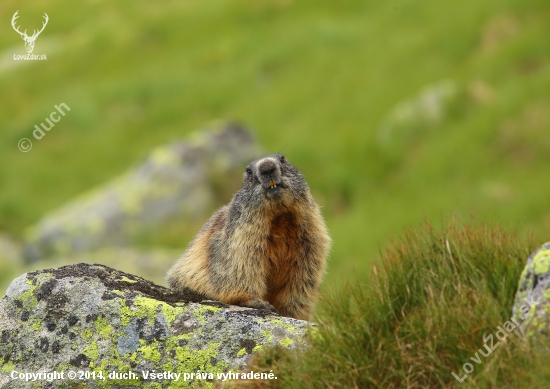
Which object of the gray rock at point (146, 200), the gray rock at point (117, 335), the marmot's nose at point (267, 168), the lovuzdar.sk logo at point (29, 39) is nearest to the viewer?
the gray rock at point (117, 335)

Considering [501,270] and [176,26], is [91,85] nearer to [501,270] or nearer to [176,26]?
[176,26]

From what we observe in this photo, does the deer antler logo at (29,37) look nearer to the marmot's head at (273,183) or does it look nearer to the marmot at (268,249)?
the marmot at (268,249)

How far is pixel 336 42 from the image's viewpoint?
2978 centimetres

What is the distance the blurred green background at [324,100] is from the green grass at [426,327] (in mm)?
10410

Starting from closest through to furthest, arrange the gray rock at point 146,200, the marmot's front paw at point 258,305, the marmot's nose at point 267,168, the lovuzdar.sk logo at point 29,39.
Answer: the marmot's front paw at point 258,305 < the marmot's nose at point 267,168 < the gray rock at point 146,200 < the lovuzdar.sk logo at point 29,39

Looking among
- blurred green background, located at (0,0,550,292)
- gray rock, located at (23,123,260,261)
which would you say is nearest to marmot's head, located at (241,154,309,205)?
blurred green background, located at (0,0,550,292)

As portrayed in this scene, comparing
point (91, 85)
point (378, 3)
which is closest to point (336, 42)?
point (378, 3)

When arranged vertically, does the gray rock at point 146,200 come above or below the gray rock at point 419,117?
below

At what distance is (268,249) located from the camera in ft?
24.9

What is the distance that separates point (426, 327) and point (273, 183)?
104 inches

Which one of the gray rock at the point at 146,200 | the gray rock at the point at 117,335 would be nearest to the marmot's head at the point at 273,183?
the gray rock at the point at 117,335

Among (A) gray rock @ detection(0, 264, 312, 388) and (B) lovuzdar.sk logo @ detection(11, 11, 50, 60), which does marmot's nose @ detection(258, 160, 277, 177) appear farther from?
(B) lovuzdar.sk logo @ detection(11, 11, 50, 60)

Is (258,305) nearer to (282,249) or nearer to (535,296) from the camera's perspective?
(282,249)

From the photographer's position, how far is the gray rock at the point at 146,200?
2014 centimetres
